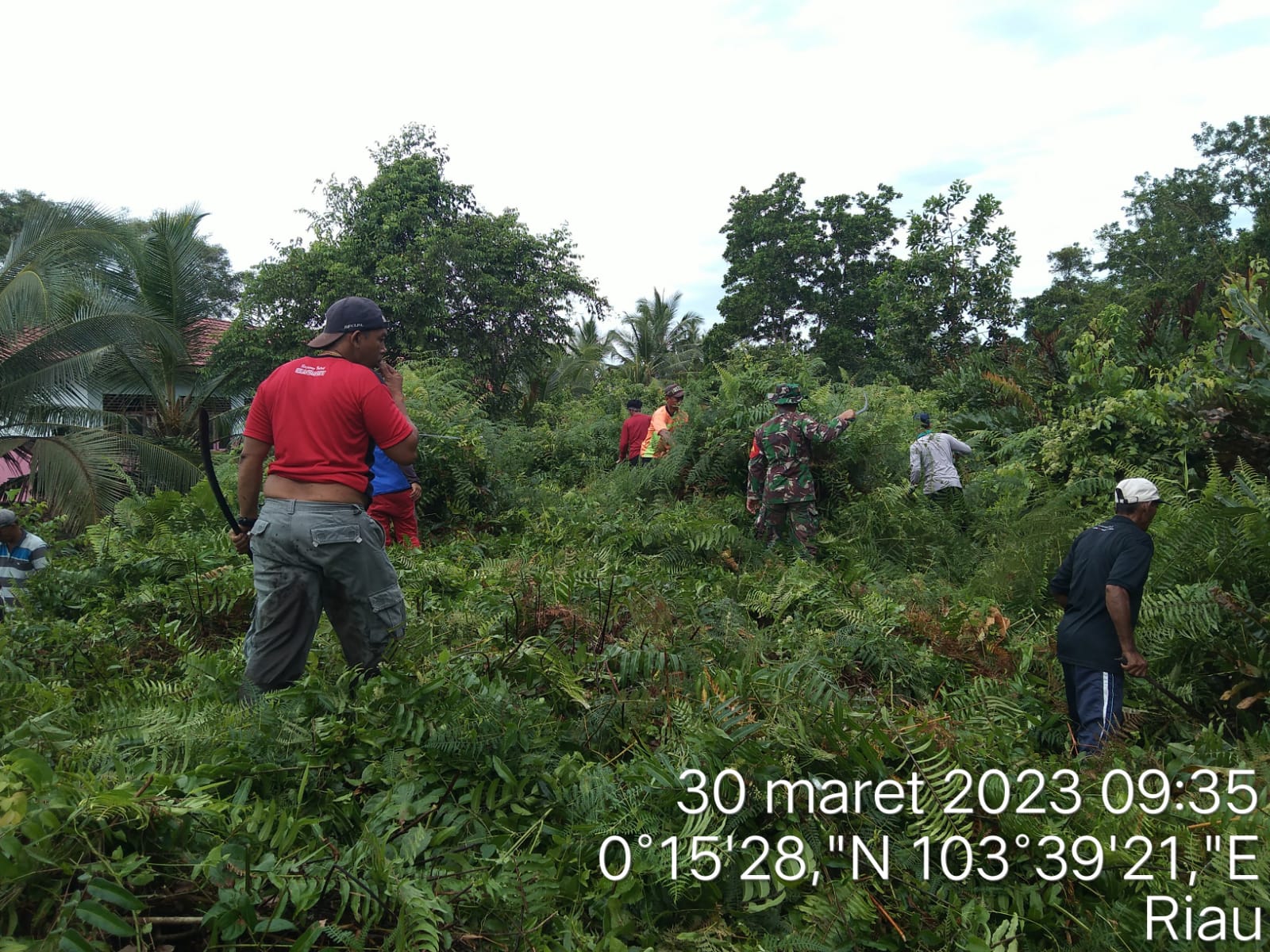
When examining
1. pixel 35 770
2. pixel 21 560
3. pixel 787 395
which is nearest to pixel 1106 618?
pixel 35 770

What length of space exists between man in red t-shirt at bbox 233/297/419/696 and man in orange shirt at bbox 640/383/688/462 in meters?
6.81

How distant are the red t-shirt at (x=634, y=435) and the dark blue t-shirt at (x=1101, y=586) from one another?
7422mm

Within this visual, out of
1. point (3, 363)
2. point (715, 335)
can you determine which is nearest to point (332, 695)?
point (3, 363)

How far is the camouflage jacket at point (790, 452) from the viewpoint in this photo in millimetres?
8625

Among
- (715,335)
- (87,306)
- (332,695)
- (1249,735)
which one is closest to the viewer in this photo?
(332,695)

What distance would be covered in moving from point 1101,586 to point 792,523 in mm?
4561

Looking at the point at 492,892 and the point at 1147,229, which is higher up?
the point at 1147,229

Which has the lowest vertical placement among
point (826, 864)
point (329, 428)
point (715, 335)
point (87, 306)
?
point (826, 864)

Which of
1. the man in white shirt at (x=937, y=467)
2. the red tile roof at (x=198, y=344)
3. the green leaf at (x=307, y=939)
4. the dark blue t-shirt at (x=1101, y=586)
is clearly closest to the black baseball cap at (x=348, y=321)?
the green leaf at (x=307, y=939)

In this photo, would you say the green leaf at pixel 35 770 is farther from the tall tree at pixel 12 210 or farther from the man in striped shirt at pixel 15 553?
the tall tree at pixel 12 210

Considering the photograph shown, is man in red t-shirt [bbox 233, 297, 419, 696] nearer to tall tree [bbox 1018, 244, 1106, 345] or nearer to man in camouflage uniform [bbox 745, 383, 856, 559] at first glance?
man in camouflage uniform [bbox 745, 383, 856, 559]

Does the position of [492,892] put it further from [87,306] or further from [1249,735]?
[87,306]

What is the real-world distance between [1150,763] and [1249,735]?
0.88 metres

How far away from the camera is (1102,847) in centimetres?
296
